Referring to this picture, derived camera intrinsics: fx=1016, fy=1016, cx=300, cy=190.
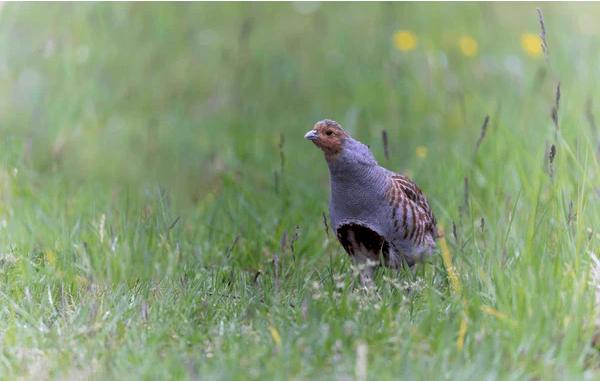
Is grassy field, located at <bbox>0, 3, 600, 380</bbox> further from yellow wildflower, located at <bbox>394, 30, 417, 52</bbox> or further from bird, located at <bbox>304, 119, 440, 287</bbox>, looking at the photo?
bird, located at <bbox>304, 119, 440, 287</bbox>

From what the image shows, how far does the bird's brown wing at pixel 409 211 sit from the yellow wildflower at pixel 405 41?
3476 millimetres

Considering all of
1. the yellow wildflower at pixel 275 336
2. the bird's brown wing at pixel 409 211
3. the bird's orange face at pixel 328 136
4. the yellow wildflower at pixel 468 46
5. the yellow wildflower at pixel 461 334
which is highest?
the yellow wildflower at pixel 468 46

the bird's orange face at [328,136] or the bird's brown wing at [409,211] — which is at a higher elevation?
the bird's orange face at [328,136]

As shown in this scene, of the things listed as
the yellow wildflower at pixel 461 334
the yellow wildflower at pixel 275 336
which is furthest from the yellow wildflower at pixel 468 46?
the yellow wildflower at pixel 275 336

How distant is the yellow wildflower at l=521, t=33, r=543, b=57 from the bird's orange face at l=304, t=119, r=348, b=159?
409 cm

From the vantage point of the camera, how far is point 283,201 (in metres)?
6.03

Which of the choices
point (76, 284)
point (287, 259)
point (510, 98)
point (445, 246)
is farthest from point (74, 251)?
point (510, 98)

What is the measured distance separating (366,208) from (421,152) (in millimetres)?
2079

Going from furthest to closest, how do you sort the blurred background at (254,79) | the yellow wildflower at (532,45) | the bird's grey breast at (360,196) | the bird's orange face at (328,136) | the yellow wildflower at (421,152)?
the yellow wildflower at (532,45) → the blurred background at (254,79) → the yellow wildflower at (421,152) → the bird's grey breast at (360,196) → the bird's orange face at (328,136)

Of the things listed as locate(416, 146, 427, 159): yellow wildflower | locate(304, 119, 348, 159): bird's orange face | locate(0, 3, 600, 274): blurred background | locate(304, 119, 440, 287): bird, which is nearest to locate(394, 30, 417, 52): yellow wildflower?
locate(0, 3, 600, 274): blurred background

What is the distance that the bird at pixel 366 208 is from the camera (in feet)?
15.6

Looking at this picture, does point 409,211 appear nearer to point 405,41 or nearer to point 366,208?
point 366,208

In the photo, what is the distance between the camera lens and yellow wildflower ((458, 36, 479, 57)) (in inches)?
337

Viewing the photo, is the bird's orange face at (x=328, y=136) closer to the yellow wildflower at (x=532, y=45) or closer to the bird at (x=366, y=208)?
the bird at (x=366, y=208)
